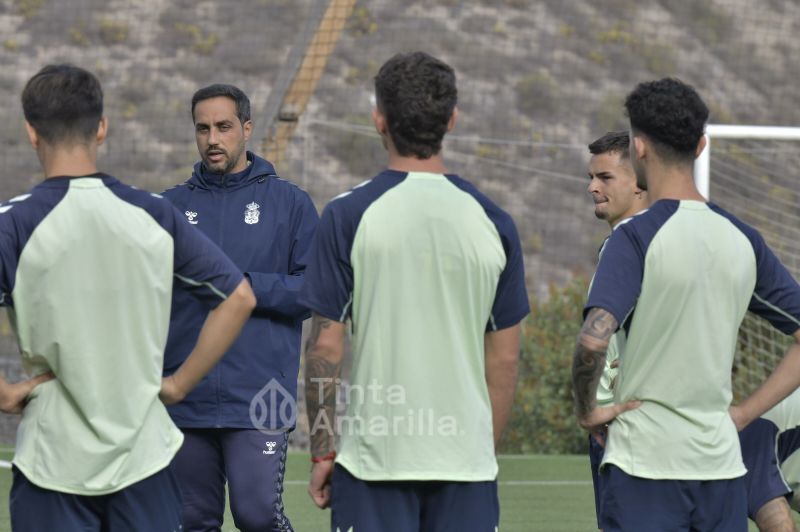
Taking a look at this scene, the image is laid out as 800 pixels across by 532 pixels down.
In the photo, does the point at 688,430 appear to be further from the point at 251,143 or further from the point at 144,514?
the point at 251,143

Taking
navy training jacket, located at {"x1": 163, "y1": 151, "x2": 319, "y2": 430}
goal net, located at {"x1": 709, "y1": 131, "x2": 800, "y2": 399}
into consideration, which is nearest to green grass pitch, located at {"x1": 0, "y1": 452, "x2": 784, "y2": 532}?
goal net, located at {"x1": 709, "y1": 131, "x2": 800, "y2": 399}

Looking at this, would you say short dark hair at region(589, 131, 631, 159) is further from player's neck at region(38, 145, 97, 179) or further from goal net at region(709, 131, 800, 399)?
goal net at region(709, 131, 800, 399)

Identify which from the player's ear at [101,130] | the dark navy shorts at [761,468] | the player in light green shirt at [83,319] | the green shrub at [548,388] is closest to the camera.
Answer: the player in light green shirt at [83,319]

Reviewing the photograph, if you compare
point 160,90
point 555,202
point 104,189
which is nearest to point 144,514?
point 104,189

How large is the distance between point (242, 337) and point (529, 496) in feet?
14.5

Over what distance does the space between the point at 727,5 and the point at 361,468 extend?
42.3 metres

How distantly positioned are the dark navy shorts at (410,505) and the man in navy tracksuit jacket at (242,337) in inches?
67.8

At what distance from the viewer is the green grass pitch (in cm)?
830

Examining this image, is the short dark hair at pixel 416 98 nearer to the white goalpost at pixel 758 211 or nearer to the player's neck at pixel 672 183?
the player's neck at pixel 672 183

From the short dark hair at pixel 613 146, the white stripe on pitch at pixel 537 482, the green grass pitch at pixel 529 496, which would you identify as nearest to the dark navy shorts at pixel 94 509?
the short dark hair at pixel 613 146

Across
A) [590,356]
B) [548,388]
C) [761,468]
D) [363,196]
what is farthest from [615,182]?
[548,388]

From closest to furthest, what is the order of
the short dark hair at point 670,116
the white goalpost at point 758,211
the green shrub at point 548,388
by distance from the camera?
the short dark hair at point 670,116 < the white goalpost at point 758,211 < the green shrub at point 548,388

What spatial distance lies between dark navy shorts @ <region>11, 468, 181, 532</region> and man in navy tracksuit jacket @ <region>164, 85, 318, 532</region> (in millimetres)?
1627

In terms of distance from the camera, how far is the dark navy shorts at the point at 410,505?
11.9 feet
